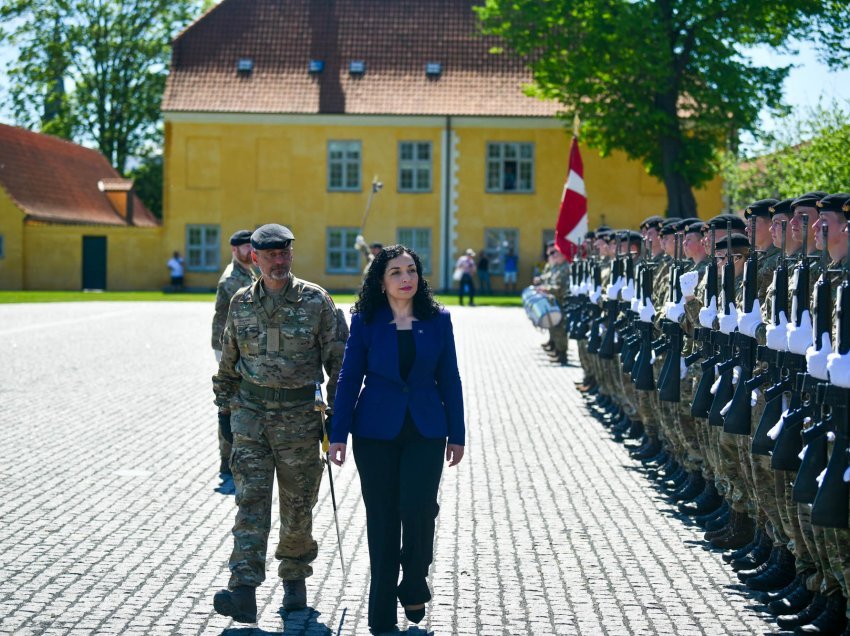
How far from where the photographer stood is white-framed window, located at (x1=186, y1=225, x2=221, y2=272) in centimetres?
5497

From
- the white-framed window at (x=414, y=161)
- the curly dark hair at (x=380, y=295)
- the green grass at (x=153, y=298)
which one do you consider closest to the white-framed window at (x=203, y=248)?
the green grass at (x=153, y=298)

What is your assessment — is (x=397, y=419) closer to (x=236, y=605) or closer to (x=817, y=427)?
(x=236, y=605)

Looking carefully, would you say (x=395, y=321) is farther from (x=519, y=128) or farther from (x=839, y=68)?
(x=519, y=128)

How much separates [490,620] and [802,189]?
22812 mm

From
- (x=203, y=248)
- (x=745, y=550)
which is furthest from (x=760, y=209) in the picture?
(x=203, y=248)

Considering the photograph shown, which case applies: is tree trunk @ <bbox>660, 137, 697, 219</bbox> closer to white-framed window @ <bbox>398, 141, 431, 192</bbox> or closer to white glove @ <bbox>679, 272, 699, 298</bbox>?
white-framed window @ <bbox>398, 141, 431, 192</bbox>

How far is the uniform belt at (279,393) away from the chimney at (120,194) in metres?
63.0

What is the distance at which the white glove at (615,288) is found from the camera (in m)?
14.6

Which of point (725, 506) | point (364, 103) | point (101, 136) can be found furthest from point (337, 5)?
point (725, 506)

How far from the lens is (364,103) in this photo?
179 feet

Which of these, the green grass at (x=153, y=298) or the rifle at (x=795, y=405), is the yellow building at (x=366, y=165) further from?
the rifle at (x=795, y=405)

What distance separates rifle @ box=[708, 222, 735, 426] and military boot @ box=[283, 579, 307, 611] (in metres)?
2.72

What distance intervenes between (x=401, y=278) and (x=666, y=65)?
111 ft

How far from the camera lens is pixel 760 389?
26.0ft
